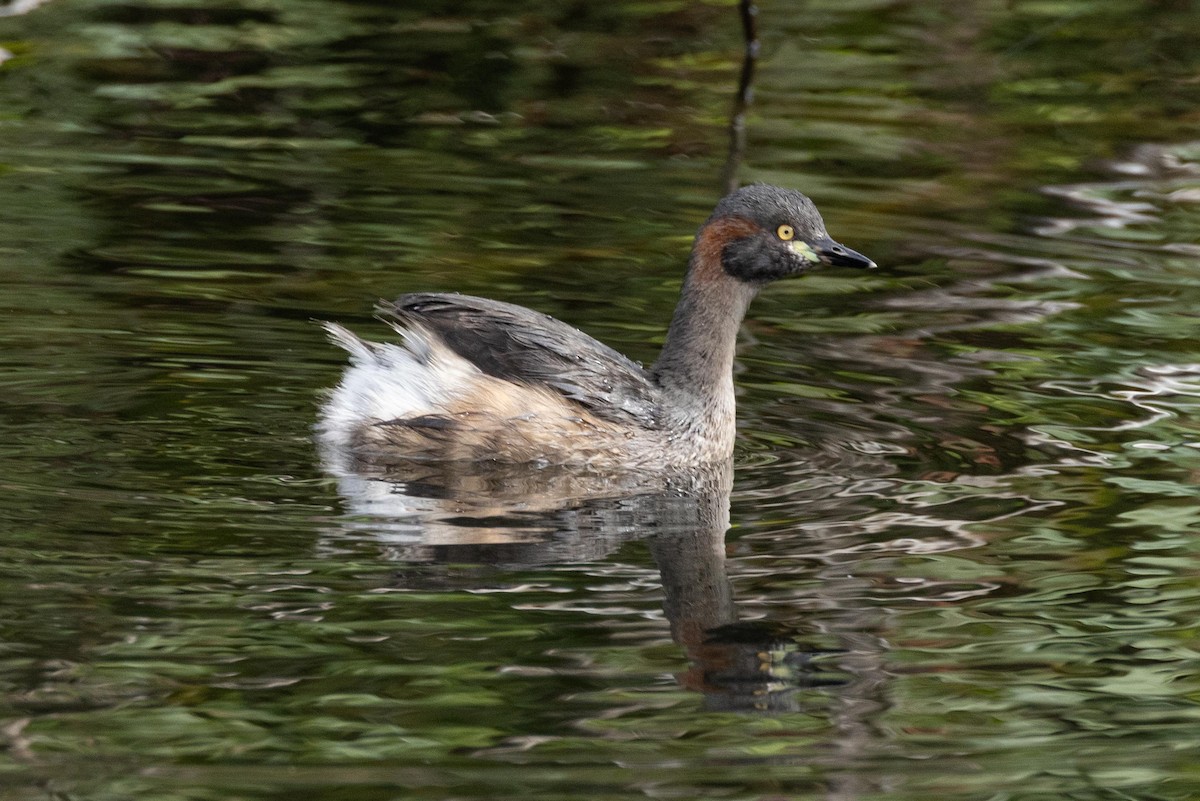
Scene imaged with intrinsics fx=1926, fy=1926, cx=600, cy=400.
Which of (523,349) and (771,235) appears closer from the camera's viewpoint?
(523,349)

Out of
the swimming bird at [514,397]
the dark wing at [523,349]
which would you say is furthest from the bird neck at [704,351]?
the dark wing at [523,349]

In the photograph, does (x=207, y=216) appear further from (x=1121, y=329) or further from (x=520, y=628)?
(x=520, y=628)

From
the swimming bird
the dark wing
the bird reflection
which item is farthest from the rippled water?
the dark wing

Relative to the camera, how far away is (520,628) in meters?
5.34

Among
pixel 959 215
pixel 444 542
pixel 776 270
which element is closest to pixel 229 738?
pixel 444 542

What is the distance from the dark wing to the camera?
7.07 metres

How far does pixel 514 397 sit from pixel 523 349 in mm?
184

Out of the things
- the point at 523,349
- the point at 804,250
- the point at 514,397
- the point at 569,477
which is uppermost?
the point at 804,250

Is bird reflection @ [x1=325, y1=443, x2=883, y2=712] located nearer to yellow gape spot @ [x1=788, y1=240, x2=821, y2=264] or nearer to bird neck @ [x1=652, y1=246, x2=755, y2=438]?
bird neck @ [x1=652, y1=246, x2=755, y2=438]

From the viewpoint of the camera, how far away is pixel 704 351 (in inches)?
293

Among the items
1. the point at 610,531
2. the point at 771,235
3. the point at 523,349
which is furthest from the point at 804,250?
the point at 610,531

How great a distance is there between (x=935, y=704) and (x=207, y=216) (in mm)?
6002

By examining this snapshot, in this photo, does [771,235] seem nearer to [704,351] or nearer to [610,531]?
[704,351]

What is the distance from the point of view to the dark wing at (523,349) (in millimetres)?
7066
